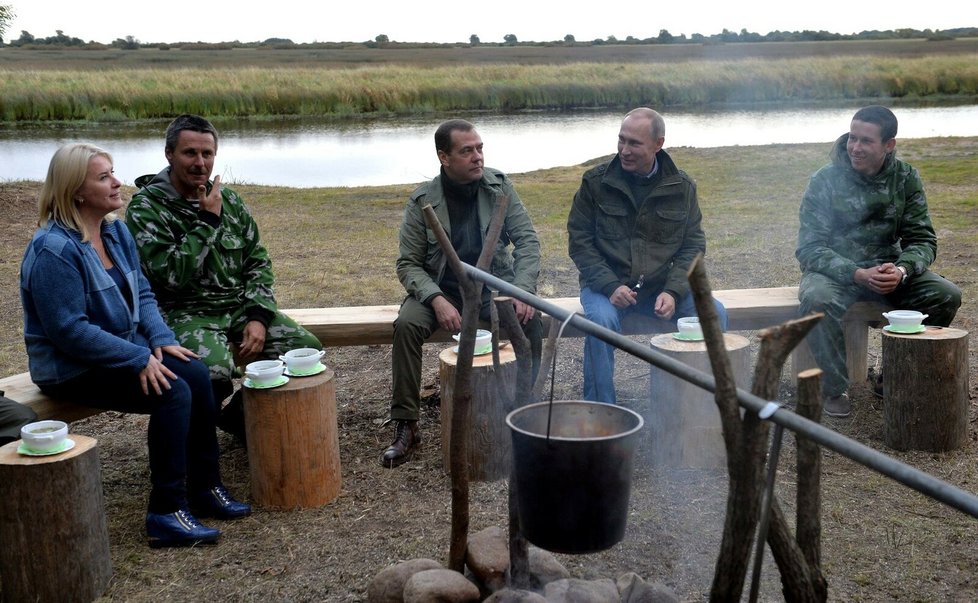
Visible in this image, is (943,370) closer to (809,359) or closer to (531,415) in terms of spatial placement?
(809,359)

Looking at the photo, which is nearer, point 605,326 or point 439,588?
point 439,588

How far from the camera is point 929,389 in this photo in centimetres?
402

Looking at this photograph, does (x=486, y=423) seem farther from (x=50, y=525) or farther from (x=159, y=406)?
(x=50, y=525)

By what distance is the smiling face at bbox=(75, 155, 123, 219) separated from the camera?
10.7ft

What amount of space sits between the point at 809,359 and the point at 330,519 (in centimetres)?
256

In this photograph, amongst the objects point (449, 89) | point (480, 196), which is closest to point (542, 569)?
point (480, 196)

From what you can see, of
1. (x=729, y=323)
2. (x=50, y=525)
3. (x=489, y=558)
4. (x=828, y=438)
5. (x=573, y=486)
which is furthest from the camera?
(x=729, y=323)

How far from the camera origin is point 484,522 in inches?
135

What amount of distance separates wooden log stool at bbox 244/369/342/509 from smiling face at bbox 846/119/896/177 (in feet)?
9.02

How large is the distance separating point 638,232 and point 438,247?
3.24 feet

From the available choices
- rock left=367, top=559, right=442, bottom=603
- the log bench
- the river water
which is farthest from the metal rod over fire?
the river water

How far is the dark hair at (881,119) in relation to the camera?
14.2ft

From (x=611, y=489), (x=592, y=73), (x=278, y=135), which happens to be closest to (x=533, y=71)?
(x=592, y=73)

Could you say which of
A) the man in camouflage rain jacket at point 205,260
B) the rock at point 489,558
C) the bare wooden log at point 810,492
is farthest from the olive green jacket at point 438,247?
the bare wooden log at point 810,492
